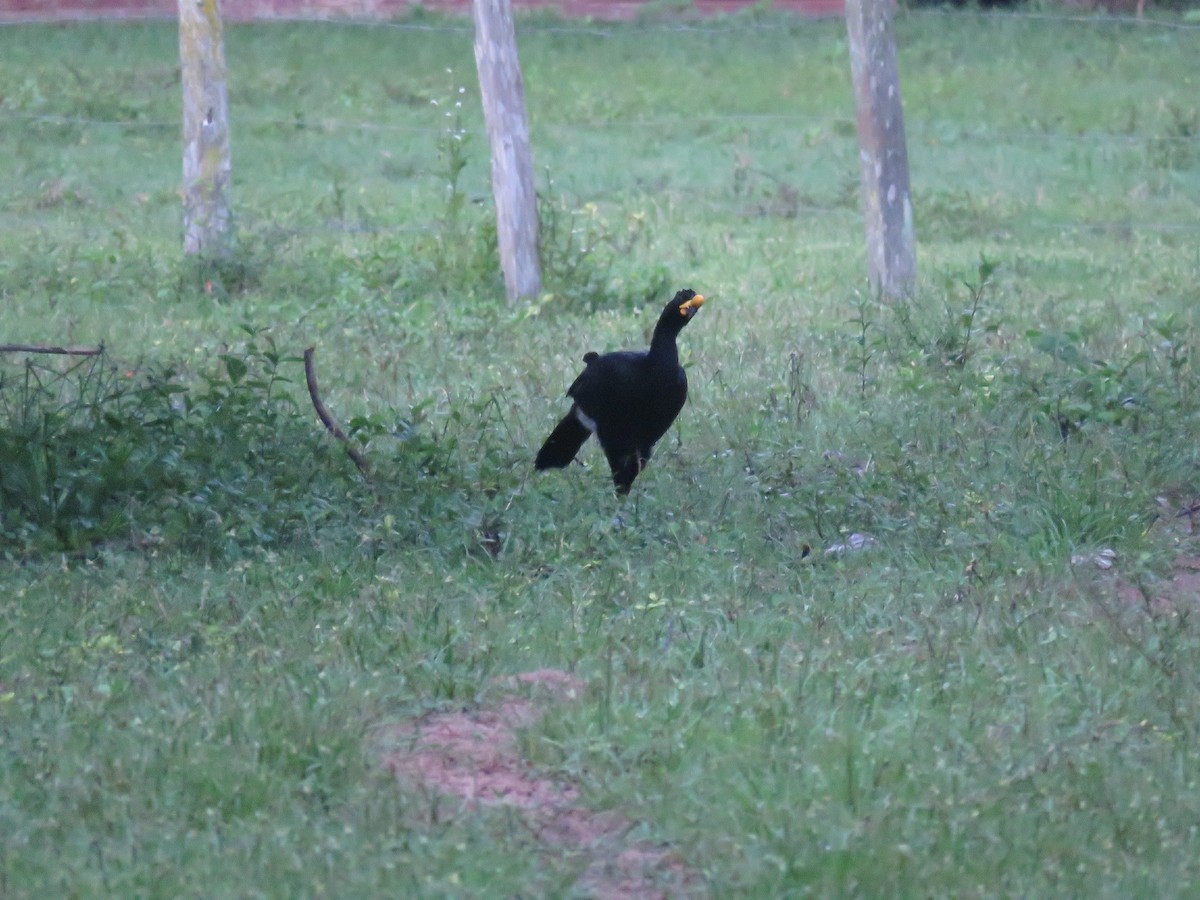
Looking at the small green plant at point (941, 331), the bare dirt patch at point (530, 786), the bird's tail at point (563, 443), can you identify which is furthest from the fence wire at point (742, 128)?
the bare dirt patch at point (530, 786)

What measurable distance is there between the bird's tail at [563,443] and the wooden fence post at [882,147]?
149 inches

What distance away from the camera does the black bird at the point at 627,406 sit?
21.8 ft

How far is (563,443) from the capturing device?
6.79m

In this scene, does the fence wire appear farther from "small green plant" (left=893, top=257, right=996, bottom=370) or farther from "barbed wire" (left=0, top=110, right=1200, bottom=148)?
"small green plant" (left=893, top=257, right=996, bottom=370)

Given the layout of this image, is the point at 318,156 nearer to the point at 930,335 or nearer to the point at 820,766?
the point at 930,335

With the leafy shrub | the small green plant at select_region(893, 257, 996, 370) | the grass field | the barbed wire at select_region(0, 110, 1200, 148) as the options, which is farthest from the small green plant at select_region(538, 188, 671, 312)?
the barbed wire at select_region(0, 110, 1200, 148)

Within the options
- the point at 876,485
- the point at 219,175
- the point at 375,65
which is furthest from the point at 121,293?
the point at 375,65

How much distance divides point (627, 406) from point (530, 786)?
9.03 ft

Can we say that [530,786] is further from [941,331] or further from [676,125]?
[676,125]

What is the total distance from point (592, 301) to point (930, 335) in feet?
8.36

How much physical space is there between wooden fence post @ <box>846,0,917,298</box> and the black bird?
3.52 m

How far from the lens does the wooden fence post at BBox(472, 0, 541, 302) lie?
34.7ft

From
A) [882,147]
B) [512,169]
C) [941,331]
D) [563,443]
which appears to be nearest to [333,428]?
[563,443]

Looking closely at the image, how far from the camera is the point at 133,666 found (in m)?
4.70
